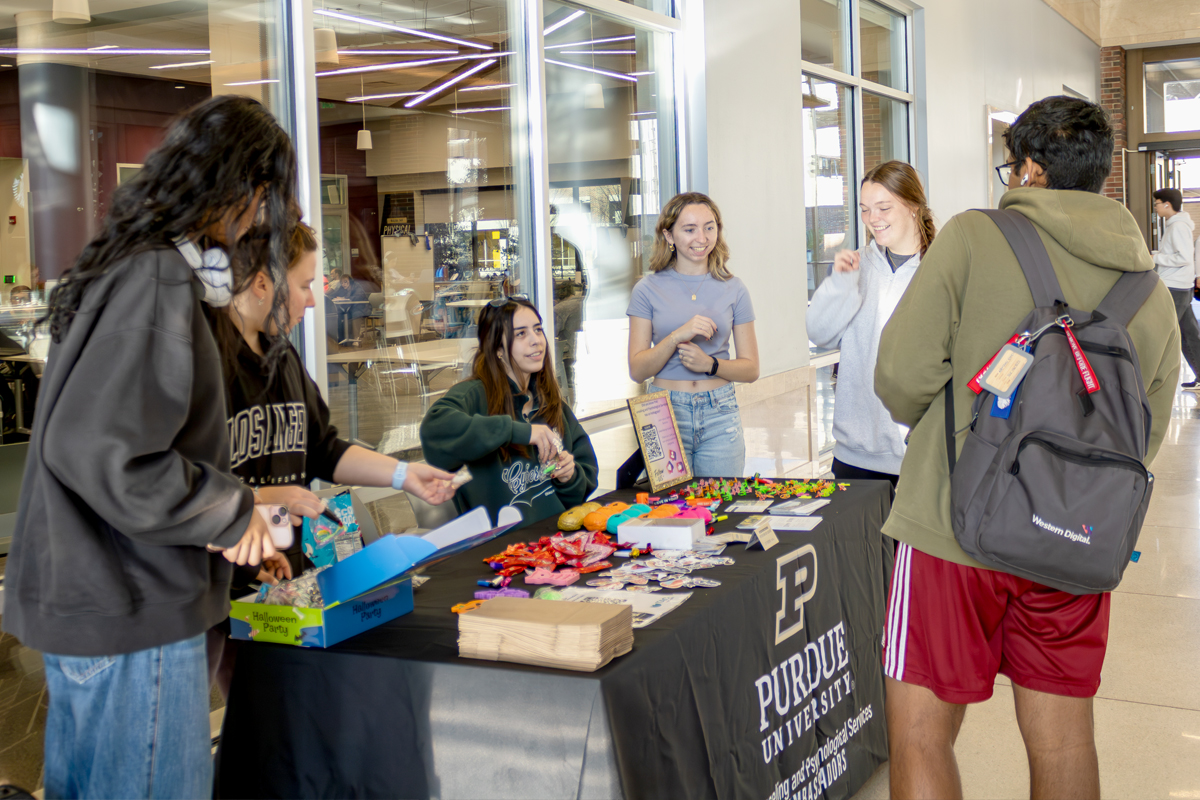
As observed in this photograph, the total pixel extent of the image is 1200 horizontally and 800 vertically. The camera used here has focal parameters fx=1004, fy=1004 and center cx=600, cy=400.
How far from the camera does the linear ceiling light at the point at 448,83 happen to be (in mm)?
3732

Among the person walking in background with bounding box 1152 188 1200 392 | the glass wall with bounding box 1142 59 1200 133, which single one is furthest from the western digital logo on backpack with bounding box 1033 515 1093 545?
the glass wall with bounding box 1142 59 1200 133

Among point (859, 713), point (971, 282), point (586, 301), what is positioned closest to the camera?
point (971, 282)

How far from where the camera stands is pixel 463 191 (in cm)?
397

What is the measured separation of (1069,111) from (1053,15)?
36.2ft

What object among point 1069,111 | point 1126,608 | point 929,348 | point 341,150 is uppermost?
point 341,150

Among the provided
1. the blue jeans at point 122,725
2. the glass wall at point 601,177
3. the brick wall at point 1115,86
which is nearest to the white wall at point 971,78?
the brick wall at point 1115,86

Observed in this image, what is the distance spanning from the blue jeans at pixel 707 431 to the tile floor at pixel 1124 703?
3.45 feet

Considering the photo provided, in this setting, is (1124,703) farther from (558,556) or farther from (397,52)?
(397,52)

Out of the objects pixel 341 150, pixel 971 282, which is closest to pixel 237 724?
pixel 971 282

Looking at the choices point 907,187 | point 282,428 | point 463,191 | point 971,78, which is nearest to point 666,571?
point 282,428

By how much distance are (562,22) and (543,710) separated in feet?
11.8

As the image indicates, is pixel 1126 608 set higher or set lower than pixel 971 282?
lower

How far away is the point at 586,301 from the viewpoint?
462cm

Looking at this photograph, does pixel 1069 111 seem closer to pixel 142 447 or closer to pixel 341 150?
pixel 142 447
